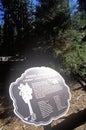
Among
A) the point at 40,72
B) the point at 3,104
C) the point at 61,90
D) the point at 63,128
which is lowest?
the point at 3,104

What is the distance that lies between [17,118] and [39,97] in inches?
138

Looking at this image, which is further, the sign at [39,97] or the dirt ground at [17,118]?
the dirt ground at [17,118]

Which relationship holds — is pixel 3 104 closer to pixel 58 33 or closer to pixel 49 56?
pixel 49 56

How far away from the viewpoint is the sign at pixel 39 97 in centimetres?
340

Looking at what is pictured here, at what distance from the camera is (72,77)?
9812mm

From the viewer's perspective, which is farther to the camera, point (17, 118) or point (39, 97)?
point (17, 118)

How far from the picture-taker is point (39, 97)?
11.8 ft

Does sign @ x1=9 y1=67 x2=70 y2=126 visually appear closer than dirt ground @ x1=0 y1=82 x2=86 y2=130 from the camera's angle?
Yes

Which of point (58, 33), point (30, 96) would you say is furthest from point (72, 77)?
point (30, 96)

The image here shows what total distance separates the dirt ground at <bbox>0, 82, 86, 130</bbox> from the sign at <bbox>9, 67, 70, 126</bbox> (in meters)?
1.98

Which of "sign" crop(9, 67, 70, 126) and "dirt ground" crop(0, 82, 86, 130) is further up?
"sign" crop(9, 67, 70, 126)

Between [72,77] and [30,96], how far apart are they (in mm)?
6421

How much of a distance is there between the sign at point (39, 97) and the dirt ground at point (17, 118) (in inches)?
78.0

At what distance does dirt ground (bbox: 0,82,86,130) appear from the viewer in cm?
617
